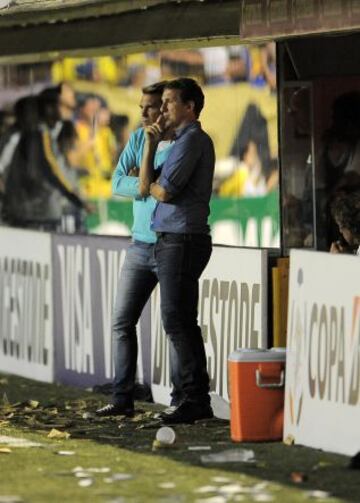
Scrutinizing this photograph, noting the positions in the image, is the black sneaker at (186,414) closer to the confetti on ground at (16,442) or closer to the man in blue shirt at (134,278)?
the man in blue shirt at (134,278)

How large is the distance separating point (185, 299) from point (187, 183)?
67cm

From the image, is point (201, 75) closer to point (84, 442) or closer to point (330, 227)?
point (330, 227)

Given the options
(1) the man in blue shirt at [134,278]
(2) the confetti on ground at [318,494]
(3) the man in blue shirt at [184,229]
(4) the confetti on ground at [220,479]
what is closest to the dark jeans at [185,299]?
(3) the man in blue shirt at [184,229]

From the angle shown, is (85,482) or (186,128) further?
(186,128)

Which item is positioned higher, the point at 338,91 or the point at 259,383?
the point at 338,91

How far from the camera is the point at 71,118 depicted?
19328 millimetres

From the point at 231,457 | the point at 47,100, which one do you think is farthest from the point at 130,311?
the point at 47,100

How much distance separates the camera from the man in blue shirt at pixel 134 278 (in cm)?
1251

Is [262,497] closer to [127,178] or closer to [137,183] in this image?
[137,183]

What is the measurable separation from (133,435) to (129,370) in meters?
0.85

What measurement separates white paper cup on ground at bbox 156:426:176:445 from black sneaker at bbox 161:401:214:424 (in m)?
0.78

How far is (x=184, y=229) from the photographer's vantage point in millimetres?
11984

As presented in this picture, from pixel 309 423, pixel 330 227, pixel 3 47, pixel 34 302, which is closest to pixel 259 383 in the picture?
pixel 309 423

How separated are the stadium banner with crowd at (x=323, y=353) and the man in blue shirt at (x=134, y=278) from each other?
133 centimetres
